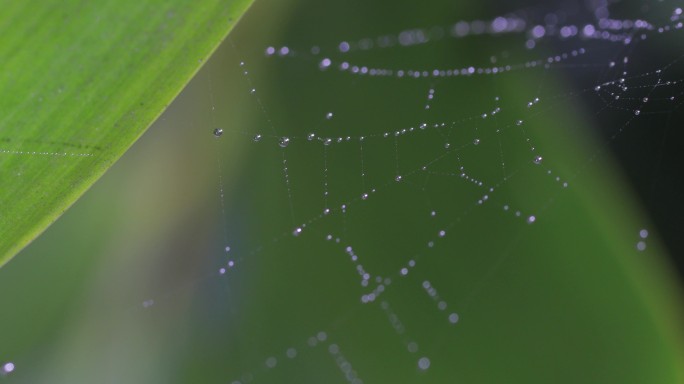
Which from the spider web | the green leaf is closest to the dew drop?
the spider web

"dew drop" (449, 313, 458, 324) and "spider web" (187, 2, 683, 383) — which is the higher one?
"spider web" (187, 2, 683, 383)

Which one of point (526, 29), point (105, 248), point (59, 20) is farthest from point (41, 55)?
point (526, 29)

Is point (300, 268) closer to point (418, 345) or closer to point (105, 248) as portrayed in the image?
point (418, 345)

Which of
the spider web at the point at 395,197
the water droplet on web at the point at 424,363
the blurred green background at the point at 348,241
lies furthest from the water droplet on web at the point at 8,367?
the water droplet on web at the point at 424,363

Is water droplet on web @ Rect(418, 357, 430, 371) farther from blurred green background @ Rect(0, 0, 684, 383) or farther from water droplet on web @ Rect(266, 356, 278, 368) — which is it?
water droplet on web @ Rect(266, 356, 278, 368)

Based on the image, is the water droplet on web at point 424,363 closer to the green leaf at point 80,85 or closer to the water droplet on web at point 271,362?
the water droplet on web at point 271,362
